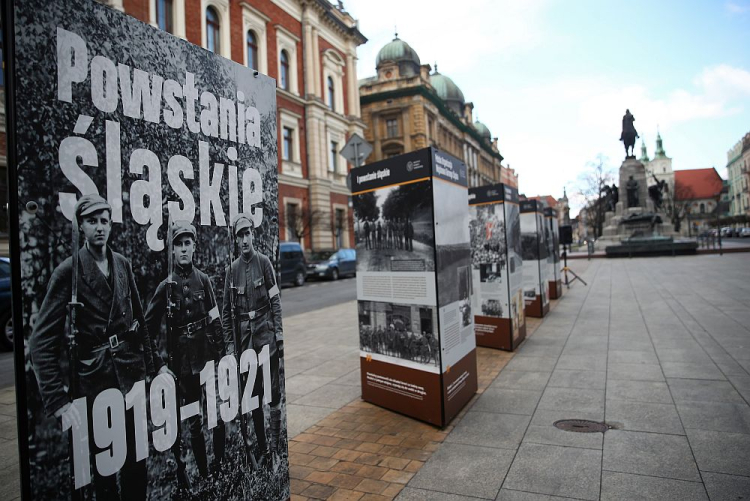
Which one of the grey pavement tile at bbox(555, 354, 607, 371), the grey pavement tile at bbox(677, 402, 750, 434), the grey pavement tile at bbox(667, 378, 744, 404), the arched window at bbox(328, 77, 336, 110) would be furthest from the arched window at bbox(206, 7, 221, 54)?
the grey pavement tile at bbox(677, 402, 750, 434)

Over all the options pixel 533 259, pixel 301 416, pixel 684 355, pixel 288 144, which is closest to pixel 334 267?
pixel 288 144

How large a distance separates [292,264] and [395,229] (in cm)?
1804

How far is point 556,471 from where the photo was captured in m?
3.50

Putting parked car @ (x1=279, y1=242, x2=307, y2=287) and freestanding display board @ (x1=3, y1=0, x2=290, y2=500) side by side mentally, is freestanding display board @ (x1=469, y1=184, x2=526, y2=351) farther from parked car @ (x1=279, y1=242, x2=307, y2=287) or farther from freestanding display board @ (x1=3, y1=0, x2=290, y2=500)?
parked car @ (x1=279, y1=242, x2=307, y2=287)

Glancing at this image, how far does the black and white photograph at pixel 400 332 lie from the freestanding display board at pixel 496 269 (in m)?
2.73

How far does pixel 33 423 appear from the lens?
1697 mm

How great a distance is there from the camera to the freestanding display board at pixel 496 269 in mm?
7469

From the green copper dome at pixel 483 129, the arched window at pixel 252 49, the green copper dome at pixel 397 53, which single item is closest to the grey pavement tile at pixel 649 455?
the arched window at pixel 252 49

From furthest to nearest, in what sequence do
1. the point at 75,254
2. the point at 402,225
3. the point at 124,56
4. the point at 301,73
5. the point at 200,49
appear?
1. the point at 301,73
2. the point at 402,225
3. the point at 200,49
4. the point at 124,56
5. the point at 75,254

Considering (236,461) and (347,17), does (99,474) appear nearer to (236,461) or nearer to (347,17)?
(236,461)

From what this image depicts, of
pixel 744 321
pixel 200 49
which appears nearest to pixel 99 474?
pixel 200 49

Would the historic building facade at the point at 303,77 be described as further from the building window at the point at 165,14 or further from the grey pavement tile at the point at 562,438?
the grey pavement tile at the point at 562,438

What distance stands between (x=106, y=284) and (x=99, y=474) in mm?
712

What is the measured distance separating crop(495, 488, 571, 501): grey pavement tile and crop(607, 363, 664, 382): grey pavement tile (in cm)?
312
